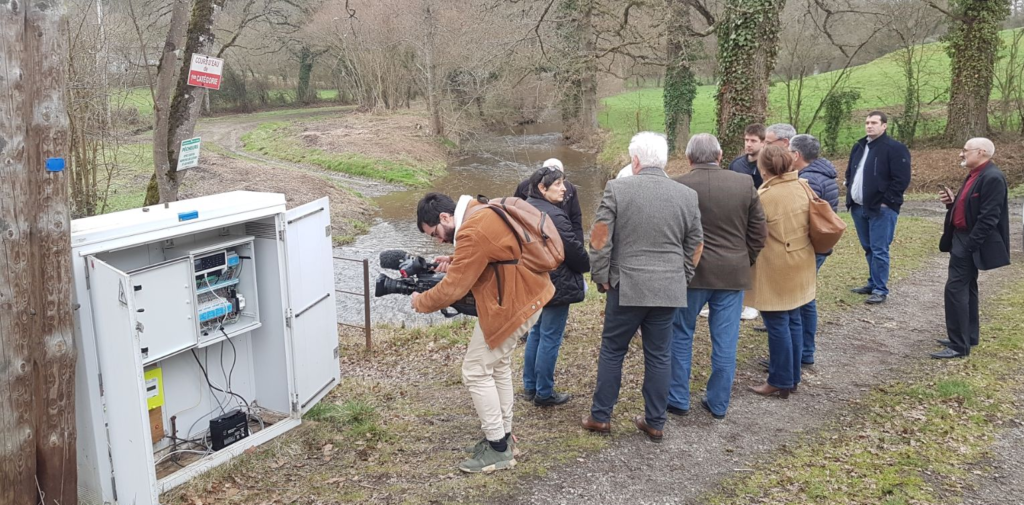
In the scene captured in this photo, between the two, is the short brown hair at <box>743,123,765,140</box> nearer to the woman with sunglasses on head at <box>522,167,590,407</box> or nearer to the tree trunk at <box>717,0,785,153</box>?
the woman with sunglasses on head at <box>522,167,590,407</box>

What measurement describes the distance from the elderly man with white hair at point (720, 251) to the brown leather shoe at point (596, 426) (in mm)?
612

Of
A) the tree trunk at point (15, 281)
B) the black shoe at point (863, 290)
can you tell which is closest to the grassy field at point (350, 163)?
the black shoe at point (863, 290)

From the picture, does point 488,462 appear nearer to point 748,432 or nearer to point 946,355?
point 748,432

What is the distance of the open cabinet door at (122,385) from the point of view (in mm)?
3865

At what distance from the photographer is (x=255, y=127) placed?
121 feet

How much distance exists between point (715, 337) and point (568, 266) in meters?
1.14

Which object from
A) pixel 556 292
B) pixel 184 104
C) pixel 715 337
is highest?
pixel 184 104

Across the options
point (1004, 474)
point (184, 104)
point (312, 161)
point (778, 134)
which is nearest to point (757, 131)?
point (778, 134)

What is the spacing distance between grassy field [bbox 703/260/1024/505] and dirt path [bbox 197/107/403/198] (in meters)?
18.1

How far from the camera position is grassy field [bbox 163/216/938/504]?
4281 mm

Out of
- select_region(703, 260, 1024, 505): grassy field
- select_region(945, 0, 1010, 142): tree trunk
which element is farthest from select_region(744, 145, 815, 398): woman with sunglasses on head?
select_region(945, 0, 1010, 142): tree trunk

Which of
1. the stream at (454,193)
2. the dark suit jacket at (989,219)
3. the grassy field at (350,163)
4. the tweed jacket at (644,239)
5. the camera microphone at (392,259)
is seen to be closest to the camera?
the tweed jacket at (644,239)

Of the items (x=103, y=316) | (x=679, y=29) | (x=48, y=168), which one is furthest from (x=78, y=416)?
(x=679, y=29)

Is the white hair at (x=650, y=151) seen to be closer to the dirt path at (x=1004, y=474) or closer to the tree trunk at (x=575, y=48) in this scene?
the dirt path at (x=1004, y=474)
